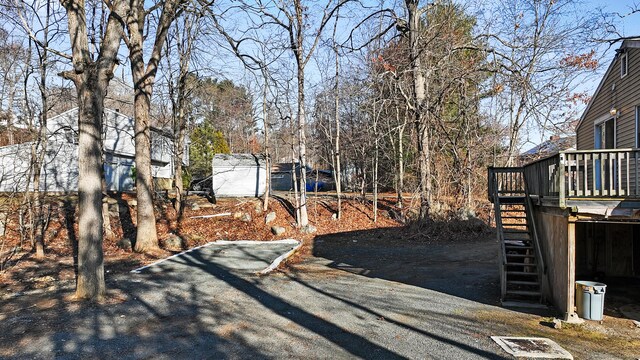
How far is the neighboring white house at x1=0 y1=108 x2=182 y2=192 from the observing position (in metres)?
20.1

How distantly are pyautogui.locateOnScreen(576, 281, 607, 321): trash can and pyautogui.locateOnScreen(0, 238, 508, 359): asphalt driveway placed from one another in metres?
1.43

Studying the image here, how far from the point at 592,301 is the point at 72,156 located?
22.8 m

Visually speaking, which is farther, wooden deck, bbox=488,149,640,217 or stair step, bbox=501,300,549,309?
stair step, bbox=501,300,549,309

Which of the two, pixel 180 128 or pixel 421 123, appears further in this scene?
pixel 421 123

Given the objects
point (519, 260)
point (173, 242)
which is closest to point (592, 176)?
point (519, 260)

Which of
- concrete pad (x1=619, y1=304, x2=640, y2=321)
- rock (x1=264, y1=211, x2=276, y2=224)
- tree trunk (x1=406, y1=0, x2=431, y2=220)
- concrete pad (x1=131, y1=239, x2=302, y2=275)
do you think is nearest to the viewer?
concrete pad (x1=619, y1=304, x2=640, y2=321)

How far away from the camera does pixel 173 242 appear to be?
1307 cm

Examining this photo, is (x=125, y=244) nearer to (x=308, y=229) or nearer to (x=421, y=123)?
(x=308, y=229)

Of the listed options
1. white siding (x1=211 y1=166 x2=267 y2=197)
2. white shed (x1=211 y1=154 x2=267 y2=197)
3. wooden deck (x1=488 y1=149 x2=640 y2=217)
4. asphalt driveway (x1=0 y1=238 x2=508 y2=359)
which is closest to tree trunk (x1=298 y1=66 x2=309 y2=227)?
white shed (x1=211 y1=154 x2=267 y2=197)

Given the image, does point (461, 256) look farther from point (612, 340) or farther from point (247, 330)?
point (247, 330)

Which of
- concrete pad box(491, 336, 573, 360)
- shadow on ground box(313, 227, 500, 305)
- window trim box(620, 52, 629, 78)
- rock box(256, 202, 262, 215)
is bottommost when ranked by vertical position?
shadow on ground box(313, 227, 500, 305)

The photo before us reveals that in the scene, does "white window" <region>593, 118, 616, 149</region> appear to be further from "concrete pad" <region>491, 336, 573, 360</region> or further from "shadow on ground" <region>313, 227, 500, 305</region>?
"concrete pad" <region>491, 336, 573, 360</region>

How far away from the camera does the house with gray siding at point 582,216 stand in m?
6.30

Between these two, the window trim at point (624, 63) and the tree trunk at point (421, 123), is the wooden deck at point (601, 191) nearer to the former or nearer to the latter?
the window trim at point (624, 63)
